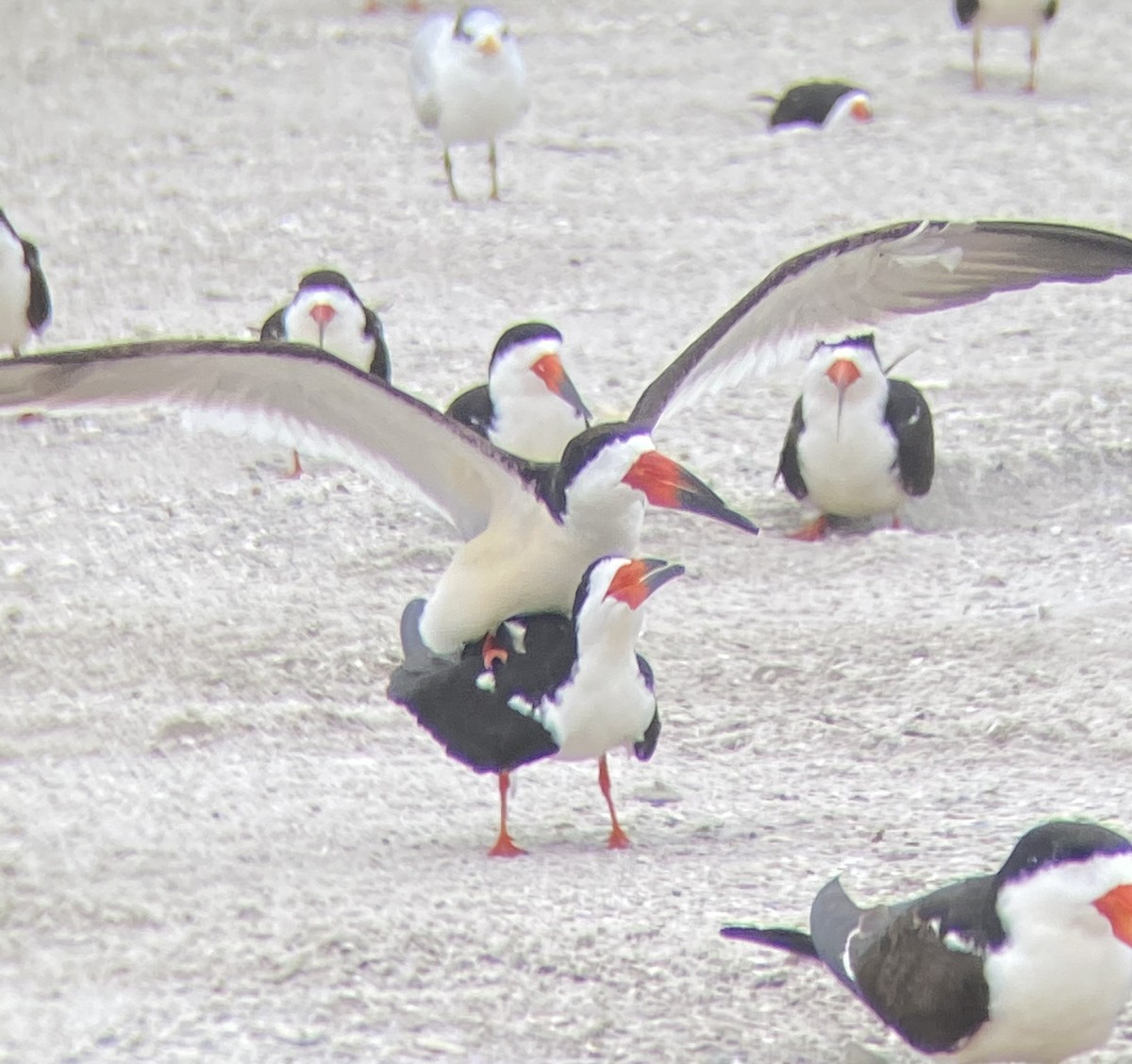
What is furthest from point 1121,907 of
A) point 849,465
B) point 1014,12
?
point 1014,12

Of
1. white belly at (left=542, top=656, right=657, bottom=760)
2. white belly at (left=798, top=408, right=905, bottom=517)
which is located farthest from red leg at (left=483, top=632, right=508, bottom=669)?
white belly at (left=798, top=408, right=905, bottom=517)

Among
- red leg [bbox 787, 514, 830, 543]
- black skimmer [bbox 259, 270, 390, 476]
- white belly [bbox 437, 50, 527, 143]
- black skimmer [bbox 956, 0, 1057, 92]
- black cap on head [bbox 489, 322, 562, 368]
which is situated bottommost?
red leg [bbox 787, 514, 830, 543]

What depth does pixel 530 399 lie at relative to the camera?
6027 mm

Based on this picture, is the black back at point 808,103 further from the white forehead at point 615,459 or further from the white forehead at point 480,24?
the white forehead at point 615,459

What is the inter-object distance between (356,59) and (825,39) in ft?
9.11

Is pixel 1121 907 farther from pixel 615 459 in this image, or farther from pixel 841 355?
pixel 841 355

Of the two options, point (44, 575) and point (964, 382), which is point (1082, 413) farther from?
point (44, 575)

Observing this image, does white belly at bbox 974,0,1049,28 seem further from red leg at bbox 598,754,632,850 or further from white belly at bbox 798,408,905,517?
red leg at bbox 598,754,632,850

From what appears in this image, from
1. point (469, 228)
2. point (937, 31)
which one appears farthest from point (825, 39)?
point (469, 228)

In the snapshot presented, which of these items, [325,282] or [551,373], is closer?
[551,373]

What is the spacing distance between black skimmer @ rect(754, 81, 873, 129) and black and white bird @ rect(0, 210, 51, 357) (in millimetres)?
4425

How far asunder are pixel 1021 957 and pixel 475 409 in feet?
10.7

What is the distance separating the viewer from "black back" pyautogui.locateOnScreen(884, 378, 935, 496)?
611cm

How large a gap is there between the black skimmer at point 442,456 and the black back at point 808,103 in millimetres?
6211
